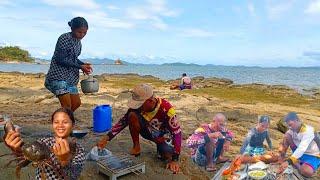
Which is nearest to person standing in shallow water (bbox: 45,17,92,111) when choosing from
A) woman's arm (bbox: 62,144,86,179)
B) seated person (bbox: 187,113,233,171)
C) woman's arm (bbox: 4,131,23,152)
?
seated person (bbox: 187,113,233,171)

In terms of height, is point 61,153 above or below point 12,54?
above

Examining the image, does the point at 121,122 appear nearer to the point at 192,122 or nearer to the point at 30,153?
the point at 30,153

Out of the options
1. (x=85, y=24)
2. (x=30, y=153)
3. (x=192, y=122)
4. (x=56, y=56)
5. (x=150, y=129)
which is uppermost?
(x=85, y=24)

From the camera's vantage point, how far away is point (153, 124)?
4551 millimetres

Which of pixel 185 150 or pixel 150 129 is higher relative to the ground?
pixel 150 129

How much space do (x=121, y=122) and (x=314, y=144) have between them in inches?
98.6

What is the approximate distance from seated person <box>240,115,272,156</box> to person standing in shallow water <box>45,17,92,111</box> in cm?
243

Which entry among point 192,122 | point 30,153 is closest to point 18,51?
point 192,122

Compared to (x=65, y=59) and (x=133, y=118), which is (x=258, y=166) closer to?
(x=133, y=118)

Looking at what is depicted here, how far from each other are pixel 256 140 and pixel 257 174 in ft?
3.84

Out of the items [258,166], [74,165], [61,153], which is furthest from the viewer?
[258,166]

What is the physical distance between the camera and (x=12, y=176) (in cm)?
381

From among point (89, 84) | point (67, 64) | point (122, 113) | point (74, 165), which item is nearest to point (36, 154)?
point (74, 165)

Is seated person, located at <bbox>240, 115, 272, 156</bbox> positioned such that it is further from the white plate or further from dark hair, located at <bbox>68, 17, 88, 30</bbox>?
dark hair, located at <bbox>68, 17, 88, 30</bbox>
